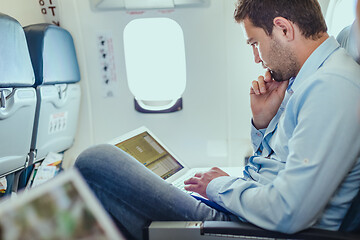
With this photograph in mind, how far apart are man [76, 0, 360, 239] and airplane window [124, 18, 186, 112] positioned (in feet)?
3.65

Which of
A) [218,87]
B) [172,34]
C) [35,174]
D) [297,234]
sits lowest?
[35,174]

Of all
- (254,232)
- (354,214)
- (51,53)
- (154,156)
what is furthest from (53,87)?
(354,214)

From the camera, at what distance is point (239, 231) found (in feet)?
3.82

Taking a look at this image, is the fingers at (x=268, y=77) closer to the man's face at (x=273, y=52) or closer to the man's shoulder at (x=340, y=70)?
the man's face at (x=273, y=52)

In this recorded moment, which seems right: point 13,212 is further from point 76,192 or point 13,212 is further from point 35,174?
point 35,174

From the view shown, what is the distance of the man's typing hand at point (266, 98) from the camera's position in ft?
5.72

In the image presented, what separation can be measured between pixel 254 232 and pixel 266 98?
838mm

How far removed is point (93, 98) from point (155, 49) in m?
0.68

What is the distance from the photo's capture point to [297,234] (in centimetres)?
111

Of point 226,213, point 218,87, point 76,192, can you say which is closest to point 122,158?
point 226,213

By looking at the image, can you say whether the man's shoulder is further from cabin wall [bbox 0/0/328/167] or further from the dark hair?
cabin wall [bbox 0/0/328/167]

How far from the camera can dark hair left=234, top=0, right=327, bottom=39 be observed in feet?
4.60

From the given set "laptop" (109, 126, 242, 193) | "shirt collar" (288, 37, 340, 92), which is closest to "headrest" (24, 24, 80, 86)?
"laptop" (109, 126, 242, 193)

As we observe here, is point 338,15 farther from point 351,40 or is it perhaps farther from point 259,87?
point 351,40
